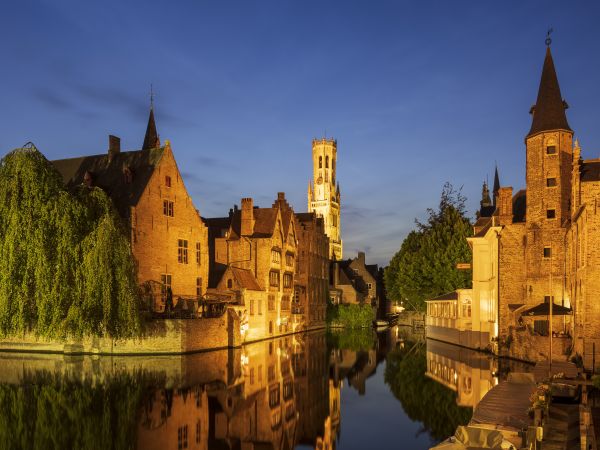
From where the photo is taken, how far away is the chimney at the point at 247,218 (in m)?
55.5

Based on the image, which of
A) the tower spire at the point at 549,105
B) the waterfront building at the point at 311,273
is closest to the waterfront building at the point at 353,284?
the waterfront building at the point at 311,273

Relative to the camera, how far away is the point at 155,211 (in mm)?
43844

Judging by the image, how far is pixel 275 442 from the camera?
1742 centimetres

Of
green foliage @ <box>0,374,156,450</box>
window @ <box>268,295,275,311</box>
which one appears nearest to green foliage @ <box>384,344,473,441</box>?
green foliage @ <box>0,374,156,450</box>

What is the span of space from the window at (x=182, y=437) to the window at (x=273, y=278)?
37.2m

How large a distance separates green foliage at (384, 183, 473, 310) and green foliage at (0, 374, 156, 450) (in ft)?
141

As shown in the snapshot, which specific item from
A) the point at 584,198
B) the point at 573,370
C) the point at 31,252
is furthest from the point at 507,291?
the point at 31,252

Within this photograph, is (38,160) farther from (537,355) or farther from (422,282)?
(422,282)

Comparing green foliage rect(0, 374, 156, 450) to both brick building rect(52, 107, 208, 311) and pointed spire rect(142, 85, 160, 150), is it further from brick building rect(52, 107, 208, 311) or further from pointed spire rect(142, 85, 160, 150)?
pointed spire rect(142, 85, 160, 150)

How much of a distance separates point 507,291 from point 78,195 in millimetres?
27446

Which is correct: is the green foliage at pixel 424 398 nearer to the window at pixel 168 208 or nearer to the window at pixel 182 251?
the window at pixel 182 251

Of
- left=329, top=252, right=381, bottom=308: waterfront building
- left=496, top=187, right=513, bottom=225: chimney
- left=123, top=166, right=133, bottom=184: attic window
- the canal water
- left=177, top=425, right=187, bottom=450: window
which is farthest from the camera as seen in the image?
left=329, top=252, right=381, bottom=308: waterfront building

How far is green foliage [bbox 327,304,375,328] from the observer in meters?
78.4

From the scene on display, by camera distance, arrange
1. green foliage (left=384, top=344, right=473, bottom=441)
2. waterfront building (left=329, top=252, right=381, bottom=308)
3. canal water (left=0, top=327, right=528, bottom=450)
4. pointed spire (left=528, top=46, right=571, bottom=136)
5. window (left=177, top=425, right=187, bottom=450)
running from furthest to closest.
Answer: waterfront building (left=329, top=252, right=381, bottom=308) < pointed spire (left=528, top=46, right=571, bottom=136) < green foliage (left=384, top=344, right=473, bottom=441) < canal water (left=0, top=327, right=528, bottom=450) < window (left=177, top=425, right=187, bottom=450)
